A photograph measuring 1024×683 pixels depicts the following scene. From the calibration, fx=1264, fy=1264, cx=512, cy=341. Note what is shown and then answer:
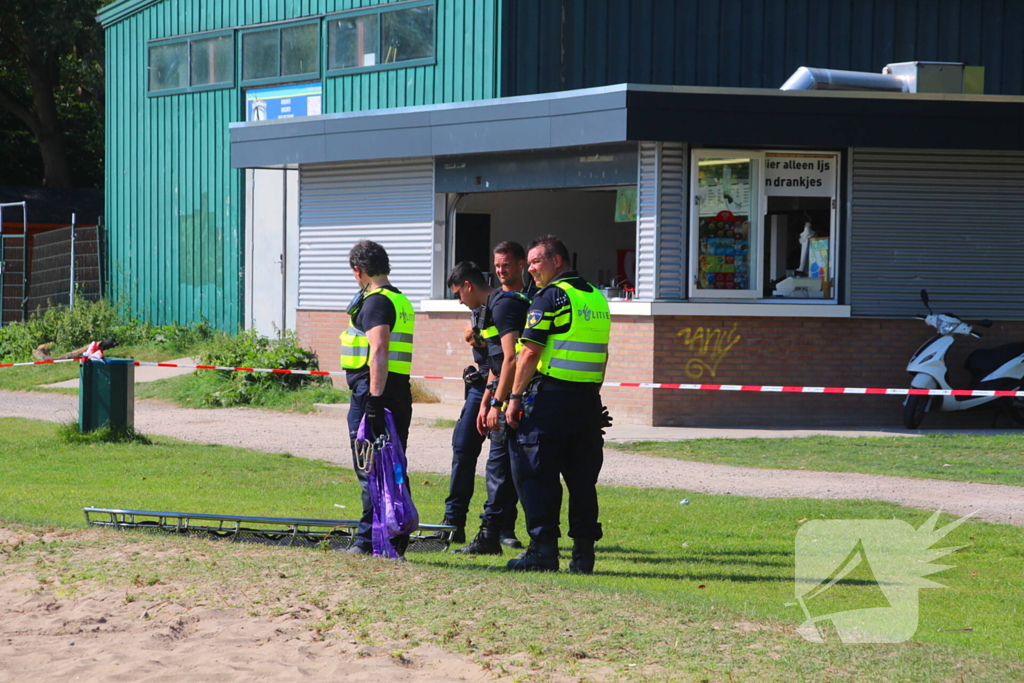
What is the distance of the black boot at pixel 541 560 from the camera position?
7.38 m

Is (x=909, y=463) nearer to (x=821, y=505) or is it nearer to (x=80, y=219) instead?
(x=821, y=505)

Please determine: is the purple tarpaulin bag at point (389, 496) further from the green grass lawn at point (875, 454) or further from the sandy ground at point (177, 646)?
the green grass lawn at point (875, 454)

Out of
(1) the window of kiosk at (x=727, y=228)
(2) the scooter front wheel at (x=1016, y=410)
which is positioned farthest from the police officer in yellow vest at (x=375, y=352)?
(2) the scooter front wheel at (x=1016, y=410)

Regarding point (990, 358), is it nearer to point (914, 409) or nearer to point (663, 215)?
point (914, 409)

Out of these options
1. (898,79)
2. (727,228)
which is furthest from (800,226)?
(898,79)

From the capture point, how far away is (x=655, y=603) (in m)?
6.30

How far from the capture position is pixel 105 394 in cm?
1301

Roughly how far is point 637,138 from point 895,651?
388 inches

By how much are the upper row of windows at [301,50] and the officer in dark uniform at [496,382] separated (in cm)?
1136

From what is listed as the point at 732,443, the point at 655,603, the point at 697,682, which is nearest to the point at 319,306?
the point at 732,443

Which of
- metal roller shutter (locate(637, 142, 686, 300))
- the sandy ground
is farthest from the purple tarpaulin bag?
metal roller shutter (locate(637, 142, 686, 300))

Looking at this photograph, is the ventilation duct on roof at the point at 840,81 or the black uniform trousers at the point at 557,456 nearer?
the black uniform trousers at the point at 557,456

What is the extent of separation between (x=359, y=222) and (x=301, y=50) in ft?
14.1

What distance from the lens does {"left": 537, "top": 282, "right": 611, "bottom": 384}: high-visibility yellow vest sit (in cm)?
727
